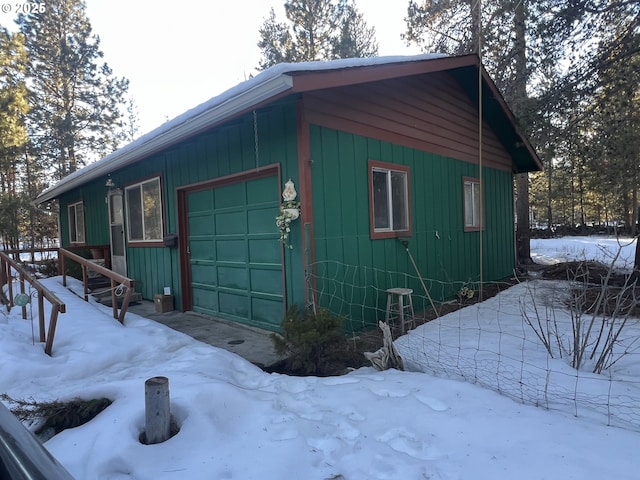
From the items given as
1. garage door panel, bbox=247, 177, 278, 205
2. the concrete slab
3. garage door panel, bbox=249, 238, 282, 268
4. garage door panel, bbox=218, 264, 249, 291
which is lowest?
the concrete slab

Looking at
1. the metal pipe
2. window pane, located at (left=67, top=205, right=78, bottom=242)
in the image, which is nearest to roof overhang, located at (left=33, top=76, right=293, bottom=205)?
the metal pipe

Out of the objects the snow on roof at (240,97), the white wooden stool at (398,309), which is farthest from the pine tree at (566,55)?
the white wooden stool at (398,309)

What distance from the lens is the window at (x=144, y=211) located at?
6.71 m

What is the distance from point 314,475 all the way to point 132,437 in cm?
103

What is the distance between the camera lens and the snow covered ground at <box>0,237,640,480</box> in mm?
2016

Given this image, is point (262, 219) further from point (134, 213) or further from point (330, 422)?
point (134, 213)

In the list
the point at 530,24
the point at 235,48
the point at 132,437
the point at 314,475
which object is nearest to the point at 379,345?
the point at 314,475

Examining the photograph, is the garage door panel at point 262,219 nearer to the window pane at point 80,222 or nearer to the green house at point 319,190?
the green house at point 319,190

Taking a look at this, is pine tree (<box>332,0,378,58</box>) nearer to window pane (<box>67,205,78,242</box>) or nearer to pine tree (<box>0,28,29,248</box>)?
pine tree (<box>0,28,29,248</box>)

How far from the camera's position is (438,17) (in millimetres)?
11586

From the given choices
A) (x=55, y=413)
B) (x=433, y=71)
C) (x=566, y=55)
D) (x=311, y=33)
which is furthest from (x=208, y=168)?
(x=311, y=33)

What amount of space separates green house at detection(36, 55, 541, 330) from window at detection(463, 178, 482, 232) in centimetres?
4

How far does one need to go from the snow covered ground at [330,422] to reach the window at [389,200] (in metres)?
1.91

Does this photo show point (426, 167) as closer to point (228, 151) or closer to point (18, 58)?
point (228, 151)
